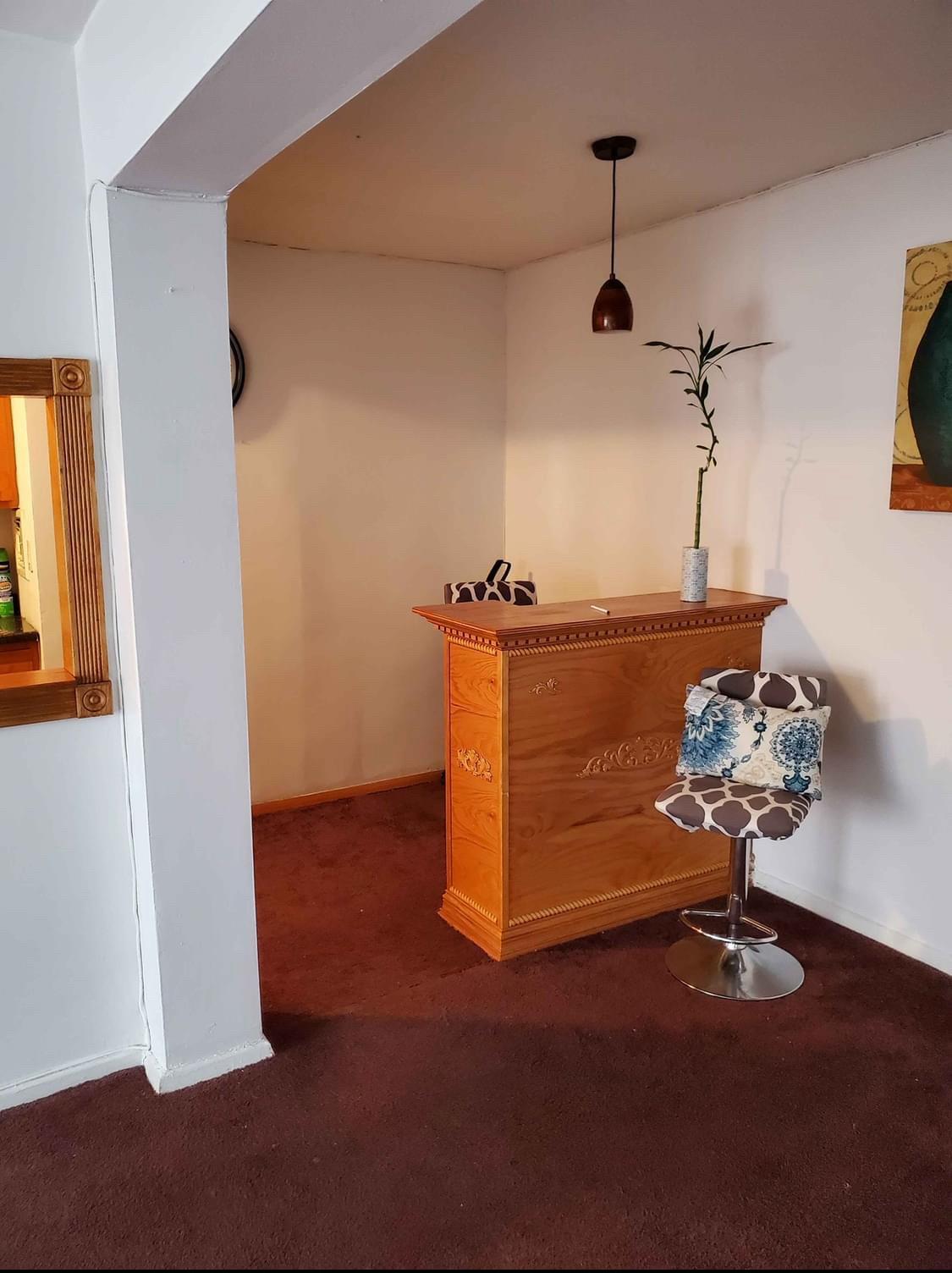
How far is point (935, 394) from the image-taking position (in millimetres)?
2771

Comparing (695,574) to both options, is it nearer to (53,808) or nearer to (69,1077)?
(53,808)

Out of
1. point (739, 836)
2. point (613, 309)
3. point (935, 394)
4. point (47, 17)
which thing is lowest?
point (739, 836)

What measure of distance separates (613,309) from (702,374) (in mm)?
575

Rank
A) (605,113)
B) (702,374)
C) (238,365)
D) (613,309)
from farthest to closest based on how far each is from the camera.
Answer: (238,365) → (702,374) → (613,309) → (605,113)

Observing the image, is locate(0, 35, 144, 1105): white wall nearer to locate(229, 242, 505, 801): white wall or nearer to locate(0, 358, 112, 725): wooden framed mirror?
locate(0, 358, 112, 725): wooden framed mirror

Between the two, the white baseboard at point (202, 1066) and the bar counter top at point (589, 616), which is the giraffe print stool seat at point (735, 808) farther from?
the white baseboard at point (202, 1066)

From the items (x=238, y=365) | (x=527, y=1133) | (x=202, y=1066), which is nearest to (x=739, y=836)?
(x=527, y=1133)

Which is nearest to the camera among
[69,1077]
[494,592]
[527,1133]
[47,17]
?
[47,17]

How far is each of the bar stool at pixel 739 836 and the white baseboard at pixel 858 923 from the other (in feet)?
0.91

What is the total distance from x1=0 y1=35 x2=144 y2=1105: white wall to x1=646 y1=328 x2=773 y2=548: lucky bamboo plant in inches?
74.2

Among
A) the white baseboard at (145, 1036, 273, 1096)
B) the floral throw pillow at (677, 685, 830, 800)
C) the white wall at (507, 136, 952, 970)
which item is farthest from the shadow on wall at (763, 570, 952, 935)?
the white baseboard at (145, 1036, 273, 1096)

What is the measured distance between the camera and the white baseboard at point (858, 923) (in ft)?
9.52

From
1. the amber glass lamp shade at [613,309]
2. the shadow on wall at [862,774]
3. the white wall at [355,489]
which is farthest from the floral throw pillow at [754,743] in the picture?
the white wall at [355,489]

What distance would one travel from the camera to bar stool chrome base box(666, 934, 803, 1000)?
2.75m
